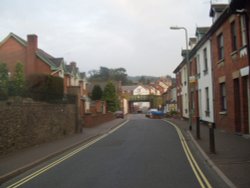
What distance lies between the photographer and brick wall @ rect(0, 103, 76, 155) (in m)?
17.5

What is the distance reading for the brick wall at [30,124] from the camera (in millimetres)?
17516

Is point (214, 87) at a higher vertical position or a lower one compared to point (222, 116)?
higher

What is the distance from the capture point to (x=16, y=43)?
5056cm

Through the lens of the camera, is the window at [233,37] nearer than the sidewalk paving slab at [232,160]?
No

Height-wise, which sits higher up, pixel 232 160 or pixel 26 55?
pixel 26 55

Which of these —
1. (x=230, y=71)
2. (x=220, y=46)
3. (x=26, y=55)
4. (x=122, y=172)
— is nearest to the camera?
(x=122, y=172)

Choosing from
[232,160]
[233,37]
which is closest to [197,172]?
[232,160]

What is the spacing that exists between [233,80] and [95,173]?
13.4 meters

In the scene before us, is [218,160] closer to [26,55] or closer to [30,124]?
[30,124]

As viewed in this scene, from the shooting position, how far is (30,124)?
67.6ft

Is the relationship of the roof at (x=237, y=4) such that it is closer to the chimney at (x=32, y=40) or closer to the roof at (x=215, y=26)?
the roof at (x=215, y=26)

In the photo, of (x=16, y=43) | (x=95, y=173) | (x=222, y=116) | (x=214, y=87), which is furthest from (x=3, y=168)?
Answer: (x=16, y=43)

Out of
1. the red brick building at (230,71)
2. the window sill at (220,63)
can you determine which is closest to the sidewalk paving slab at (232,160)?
the red brick building at (230,71)

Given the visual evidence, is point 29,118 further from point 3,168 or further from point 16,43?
point 16,43
